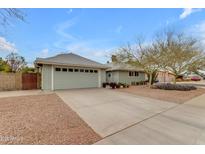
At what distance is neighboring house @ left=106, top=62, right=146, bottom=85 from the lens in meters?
20.0

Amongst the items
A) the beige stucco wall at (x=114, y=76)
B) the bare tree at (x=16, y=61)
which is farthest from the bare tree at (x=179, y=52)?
the bare tree at (x=16, y=61)

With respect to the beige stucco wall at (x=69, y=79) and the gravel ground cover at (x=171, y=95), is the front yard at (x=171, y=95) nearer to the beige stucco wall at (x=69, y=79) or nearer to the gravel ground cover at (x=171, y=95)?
the gravel ground cover at (x=171, y=95)

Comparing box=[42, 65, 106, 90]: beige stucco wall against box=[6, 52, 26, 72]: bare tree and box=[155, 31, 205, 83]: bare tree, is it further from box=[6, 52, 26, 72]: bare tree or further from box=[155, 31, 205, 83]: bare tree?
box=[6, 52, 26, 72]: bare tree

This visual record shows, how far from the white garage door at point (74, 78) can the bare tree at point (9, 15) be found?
394 inches

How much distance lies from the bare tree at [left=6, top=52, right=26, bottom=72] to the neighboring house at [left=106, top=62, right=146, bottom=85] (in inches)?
696

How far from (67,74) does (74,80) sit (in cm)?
97

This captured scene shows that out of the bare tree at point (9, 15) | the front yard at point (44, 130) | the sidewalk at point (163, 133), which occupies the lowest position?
the sidewalk at point (163, 133)

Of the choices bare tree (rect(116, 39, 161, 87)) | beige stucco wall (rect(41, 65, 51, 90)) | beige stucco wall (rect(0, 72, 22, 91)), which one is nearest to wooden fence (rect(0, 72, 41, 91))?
beige stucco wall (rect(0, 72, 22, 91))

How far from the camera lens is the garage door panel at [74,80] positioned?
13.5 metres

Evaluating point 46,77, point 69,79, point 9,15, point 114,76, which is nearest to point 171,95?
point 69,79
